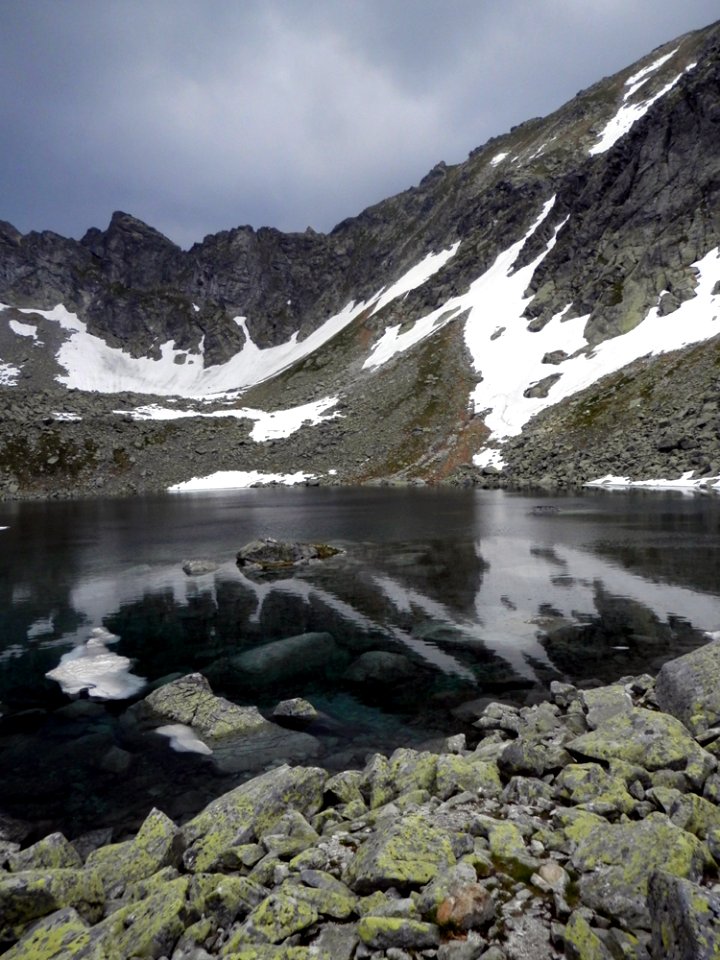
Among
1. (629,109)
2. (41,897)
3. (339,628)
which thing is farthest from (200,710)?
(629,109)

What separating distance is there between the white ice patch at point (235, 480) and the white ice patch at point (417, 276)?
85.7m

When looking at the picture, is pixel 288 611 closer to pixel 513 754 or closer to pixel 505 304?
pixel 513 754

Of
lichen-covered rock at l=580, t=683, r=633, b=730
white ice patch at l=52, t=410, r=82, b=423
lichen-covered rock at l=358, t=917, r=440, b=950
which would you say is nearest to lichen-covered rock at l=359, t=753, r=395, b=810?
lichen-covered rock at l=358, t=917, r=440, b=950

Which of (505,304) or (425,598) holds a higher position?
(505,304)

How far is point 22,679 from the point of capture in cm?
1945

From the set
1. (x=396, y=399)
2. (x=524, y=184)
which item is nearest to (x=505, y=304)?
(x=396, y=399)

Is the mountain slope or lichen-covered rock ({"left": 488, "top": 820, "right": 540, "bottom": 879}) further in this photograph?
the mountain slope

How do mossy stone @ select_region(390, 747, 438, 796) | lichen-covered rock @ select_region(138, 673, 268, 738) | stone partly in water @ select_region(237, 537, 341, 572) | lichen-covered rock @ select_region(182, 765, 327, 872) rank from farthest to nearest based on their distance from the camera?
1. stone partly in water @ select_region(237, 537, 341, 572)
2. lichen-covered rock @ select_region(138, 673, 268, 738)
3. mossy stone @ select_region(390, 747, 438, 796)
4. lichen-covered rock @ select_region(182, 765, 327, 872)

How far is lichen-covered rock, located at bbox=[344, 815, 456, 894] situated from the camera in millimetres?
7090

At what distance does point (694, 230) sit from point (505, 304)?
42.1 m

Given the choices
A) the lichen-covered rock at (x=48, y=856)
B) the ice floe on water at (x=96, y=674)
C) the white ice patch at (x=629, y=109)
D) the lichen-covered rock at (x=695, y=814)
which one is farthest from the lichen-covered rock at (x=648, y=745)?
the white ice patch at (x=629, y=109)

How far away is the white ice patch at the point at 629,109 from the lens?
551 ft

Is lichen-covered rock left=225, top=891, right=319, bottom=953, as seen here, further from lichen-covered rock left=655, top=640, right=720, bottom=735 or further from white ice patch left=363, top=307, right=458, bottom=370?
white ice patch left=363, top=307, right=458, bottom=370

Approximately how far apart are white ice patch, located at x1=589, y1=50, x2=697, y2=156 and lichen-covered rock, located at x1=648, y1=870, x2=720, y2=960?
19568 centimetres
